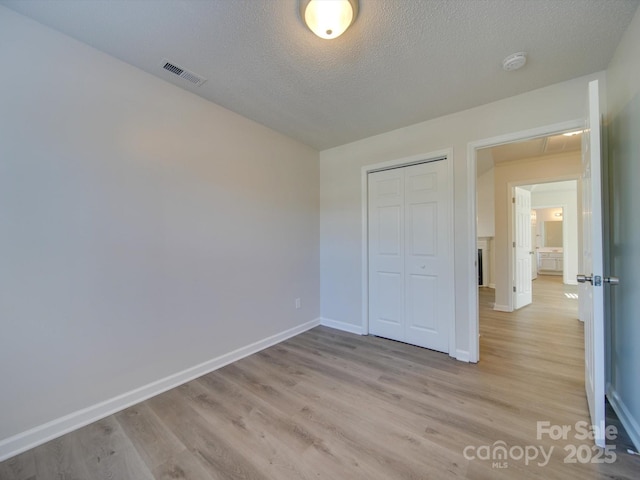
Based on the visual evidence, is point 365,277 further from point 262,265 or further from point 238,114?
point 238,114

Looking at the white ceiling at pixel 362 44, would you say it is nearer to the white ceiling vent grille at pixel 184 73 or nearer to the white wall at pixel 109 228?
the white ceiling vent grille at pixel 184 73

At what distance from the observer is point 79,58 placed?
5.56 ft

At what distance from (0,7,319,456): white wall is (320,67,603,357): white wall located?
1133mm

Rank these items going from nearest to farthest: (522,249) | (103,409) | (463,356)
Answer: (103,409), (463,356), (522,249)

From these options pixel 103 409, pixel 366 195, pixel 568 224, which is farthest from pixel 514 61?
pixel 568 224

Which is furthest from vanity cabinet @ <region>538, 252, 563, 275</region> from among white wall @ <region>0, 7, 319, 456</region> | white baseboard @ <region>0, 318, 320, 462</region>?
white baseboard @ <region>0, 318, 320, 462</region>

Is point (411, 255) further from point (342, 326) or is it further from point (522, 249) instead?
point (522, 249)

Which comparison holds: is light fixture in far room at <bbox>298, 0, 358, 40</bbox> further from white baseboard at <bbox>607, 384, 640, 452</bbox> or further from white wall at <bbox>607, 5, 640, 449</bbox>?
white baseboard at <bbox>607, 384, 640, 452</bbox>

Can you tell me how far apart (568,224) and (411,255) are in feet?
22.6

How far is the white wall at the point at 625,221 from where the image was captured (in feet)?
4.84

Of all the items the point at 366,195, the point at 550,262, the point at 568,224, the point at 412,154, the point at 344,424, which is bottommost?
the point at 344,424

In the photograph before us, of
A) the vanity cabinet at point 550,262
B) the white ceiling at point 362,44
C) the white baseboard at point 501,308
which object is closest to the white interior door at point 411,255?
the white ceiling at point 362,44

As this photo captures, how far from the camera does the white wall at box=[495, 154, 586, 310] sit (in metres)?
3.94

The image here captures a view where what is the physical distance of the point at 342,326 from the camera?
341cm
